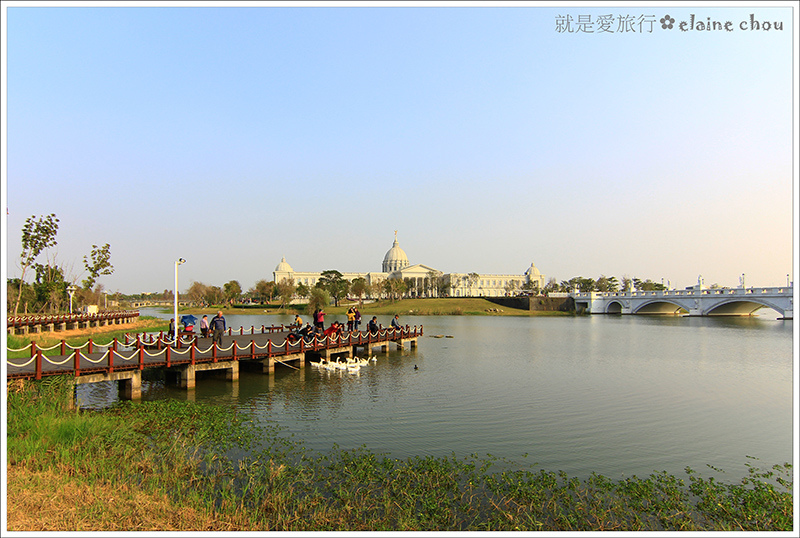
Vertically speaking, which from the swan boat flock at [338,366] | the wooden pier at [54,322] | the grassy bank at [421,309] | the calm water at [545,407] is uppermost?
the wooden pier at [54,322]

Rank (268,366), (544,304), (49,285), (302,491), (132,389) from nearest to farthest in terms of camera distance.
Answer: (302,491) → (132,389) → (268,366) → (49,285) → (544,304)

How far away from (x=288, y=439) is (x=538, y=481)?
7.43 metres

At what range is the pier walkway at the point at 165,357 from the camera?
745 inches

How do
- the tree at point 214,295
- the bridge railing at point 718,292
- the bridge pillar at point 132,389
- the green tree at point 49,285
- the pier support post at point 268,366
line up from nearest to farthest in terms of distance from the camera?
1. the bridge pillar at point 132,389
2. the pier support post at point 268,366
3. the green tree at point 49,285
4. the bridge railing at point 718,292
5. the tree at point 214,295

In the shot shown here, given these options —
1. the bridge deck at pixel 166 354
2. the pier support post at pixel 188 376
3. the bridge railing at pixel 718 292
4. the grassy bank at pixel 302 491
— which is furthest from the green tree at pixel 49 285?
the bridge railing at pixel 718 292

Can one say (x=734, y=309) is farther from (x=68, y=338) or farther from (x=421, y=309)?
(x=68, y=338)

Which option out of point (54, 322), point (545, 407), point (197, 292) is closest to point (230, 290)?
point (197, 292)

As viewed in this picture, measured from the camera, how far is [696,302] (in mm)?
90000

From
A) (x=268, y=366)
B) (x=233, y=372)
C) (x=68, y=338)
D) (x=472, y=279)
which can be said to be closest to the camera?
(x=233, y=372)

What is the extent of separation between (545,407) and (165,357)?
16717 millimetres

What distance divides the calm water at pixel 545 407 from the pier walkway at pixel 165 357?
0.94 m

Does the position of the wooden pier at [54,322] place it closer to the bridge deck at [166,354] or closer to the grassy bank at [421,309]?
the bridge deck at [166,354]

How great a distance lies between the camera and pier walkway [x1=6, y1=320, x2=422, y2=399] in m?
18.9

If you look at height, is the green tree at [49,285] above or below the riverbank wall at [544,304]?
above
